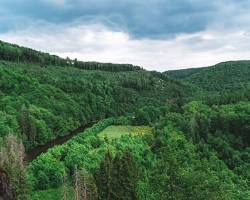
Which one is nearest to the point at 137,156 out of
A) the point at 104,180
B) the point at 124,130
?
the point at 104,180

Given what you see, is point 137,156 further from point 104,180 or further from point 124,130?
point 124,130

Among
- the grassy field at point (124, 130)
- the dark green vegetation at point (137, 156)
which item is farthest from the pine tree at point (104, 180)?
the grassy field at point (124, 130)

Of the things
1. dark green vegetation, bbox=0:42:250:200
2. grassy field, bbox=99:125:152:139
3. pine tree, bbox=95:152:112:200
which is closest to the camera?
dark green vegetation, bbox=0:42:250:200

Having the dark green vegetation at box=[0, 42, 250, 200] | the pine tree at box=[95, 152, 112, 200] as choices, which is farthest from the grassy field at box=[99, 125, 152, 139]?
the pine tree at box=[95, 152, 112, 200]

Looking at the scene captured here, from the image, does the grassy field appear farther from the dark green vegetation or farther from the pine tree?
the pine tree

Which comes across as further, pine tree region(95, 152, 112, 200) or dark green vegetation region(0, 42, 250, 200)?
pine tree region(95, 152, 112, 200)

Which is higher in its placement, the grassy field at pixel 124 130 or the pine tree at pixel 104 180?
the pine tree at pixel 104 180

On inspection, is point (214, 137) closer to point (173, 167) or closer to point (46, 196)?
point (46, 196)

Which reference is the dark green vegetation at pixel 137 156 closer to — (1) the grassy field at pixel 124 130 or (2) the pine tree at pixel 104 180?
(2) the pine tree at pixel 104 180

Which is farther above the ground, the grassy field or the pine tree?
the pine tree

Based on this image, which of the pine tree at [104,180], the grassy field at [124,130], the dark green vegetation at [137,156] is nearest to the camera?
the dark green vegetation at [137,156]

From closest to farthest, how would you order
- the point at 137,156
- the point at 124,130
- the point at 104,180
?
the point at 104,180 → the point at 137,156 → the point at 124,130
